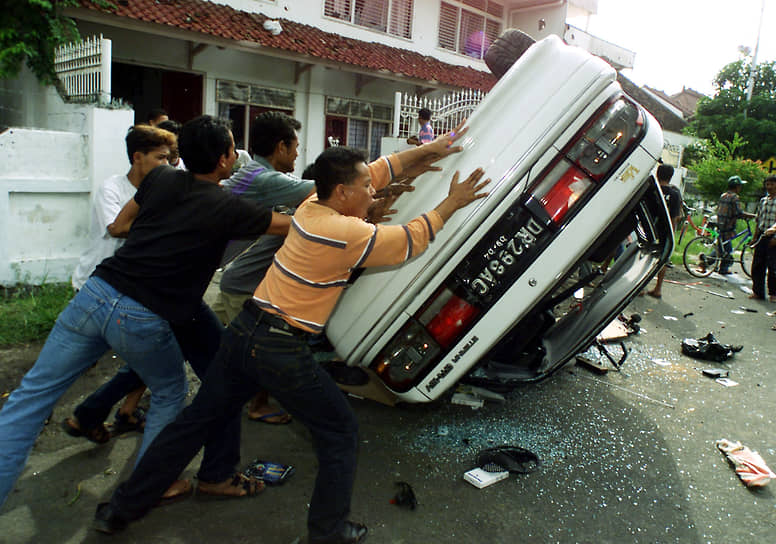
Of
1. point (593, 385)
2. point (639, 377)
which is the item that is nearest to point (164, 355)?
point (593, 385)

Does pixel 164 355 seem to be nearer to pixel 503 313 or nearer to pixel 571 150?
pixel 503 313

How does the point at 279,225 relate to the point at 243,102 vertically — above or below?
below

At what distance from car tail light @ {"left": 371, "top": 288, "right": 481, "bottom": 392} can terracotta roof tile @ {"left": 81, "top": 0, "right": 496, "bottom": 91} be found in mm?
8203

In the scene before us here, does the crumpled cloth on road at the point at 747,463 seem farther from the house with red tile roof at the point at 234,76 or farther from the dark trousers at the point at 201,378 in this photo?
the house with red tile roof at the point at 234,76

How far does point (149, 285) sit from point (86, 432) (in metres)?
1.28

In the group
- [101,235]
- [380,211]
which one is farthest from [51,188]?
[380,211]

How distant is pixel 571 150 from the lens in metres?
2.70

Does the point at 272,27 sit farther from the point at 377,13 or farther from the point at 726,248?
the point at 726,248

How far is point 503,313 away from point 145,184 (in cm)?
176

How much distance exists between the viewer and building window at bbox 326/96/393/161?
44.2 ft

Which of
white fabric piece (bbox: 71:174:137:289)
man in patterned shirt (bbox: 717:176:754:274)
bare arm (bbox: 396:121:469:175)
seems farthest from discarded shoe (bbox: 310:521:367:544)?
man in patterned shirt (bbox: 717:176:754:274)

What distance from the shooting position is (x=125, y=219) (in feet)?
9.14

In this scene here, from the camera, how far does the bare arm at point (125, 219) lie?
108 inches

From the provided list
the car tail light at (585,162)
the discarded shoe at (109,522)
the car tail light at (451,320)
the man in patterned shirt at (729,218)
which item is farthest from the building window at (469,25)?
the discarded shoe at (109,522)
